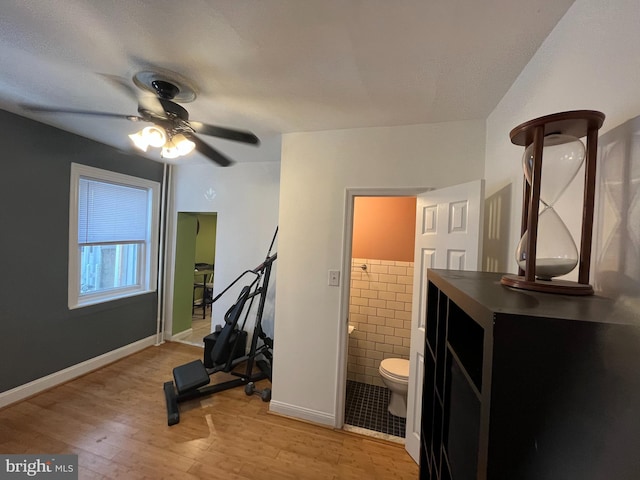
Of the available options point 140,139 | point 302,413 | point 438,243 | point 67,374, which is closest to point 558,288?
point 438,243

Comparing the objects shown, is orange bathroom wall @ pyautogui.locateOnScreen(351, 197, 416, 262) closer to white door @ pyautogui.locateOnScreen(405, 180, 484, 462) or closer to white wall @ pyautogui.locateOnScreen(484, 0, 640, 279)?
white door @ pyautogui.locateOnScreen(405, 180, 484, 462)

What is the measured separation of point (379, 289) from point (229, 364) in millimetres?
1782

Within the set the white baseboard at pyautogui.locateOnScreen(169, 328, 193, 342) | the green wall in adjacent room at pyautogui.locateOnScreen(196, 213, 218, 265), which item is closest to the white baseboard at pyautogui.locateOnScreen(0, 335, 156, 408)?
the white baseboard at pyautogui.locateOnScreen(169, 328, 193, 342)

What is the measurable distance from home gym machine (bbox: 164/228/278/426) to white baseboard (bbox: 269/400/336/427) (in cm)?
20

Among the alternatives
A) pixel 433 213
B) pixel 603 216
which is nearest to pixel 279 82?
pixel 433 213

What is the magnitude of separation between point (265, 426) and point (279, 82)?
253 centimetres

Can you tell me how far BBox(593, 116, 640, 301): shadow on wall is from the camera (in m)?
0.68

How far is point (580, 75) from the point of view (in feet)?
2.97

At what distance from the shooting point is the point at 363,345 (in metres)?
3.03

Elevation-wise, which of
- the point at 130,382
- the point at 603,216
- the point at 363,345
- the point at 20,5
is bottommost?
the point at 130,382

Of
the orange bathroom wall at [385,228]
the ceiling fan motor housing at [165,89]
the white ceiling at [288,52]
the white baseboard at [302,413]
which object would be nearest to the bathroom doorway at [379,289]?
the orange bathroom wall at [385,228]

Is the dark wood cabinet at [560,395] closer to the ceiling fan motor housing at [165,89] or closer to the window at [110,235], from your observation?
the ceiling fan motor housing at [165,89]

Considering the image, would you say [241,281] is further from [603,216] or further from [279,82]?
[603,216]

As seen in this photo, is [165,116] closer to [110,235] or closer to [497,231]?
[497,231]
